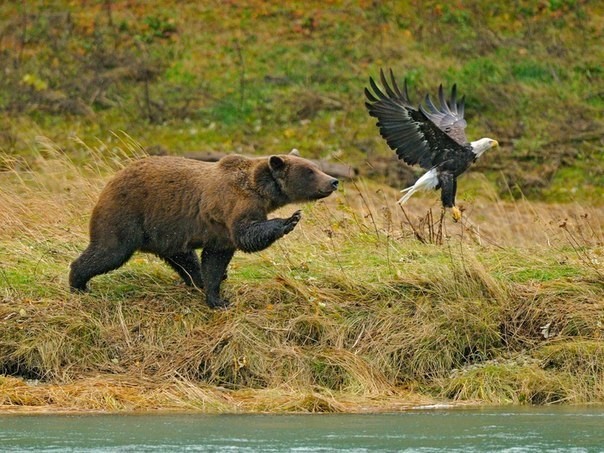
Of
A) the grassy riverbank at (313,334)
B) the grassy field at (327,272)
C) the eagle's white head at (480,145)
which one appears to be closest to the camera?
the grassy riverbank at (313,334)

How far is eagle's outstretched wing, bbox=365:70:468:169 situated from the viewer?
551 inches

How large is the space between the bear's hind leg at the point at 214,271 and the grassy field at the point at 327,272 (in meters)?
0.16

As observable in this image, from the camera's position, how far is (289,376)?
33.2ft

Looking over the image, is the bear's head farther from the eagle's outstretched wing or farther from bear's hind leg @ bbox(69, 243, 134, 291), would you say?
the eagle's outstretched wing

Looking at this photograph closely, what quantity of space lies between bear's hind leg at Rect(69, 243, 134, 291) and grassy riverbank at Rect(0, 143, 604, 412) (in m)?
0.18

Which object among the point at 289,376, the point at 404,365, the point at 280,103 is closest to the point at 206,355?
the point at 289,376

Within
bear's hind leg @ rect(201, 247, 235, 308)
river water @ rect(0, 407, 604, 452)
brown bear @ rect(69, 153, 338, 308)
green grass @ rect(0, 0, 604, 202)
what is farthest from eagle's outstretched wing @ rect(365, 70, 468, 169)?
river water @ rect(0, 407, 604, 452)

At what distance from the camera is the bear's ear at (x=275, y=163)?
1070 centimetres

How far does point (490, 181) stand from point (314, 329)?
9.52 meters

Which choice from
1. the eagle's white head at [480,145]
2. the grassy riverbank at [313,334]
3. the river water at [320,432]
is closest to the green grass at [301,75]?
the eagle's white head at [480,145]

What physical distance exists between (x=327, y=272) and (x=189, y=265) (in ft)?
3.72

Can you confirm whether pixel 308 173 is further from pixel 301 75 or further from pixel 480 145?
pixel 301 75

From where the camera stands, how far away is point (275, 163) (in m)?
10.7

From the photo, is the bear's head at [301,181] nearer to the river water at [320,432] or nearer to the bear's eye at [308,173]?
the bear's eye at [308,173]
